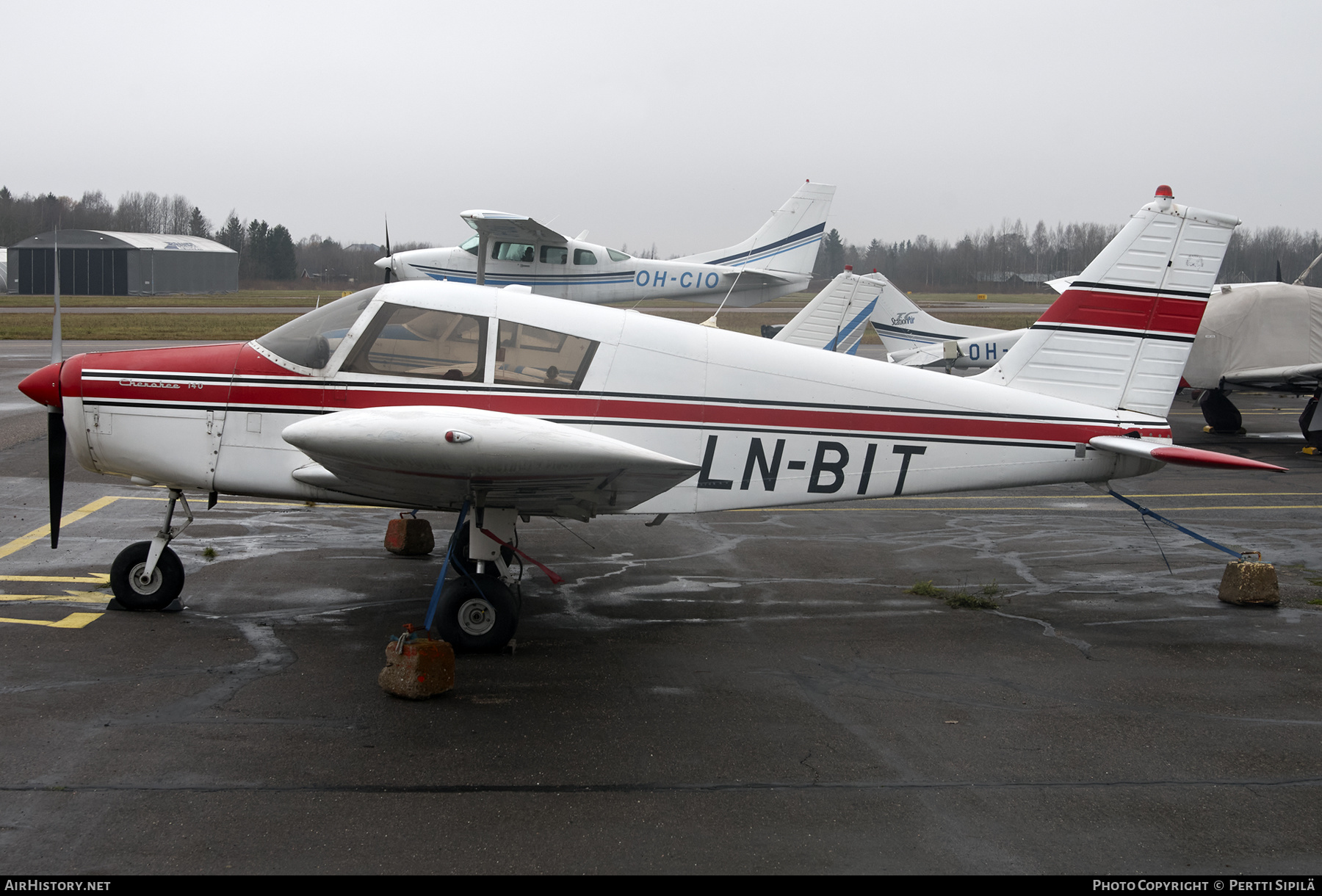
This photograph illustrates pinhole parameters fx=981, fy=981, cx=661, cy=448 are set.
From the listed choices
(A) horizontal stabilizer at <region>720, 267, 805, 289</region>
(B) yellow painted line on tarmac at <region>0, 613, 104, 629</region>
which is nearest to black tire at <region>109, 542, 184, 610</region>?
(B) yellow painted line on tarmac at <region>0, 613, 104, 629</region>

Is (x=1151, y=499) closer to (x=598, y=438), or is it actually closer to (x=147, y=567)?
(x=598, y=438)

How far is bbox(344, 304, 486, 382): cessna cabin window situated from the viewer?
21.7 ft

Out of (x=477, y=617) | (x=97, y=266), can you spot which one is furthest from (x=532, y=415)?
(x=97, y=266)

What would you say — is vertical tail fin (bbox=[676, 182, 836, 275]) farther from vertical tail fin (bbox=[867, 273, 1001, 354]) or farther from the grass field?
the grass field

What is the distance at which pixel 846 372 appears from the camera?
718 centimetres

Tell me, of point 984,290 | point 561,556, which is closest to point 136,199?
point 984,290

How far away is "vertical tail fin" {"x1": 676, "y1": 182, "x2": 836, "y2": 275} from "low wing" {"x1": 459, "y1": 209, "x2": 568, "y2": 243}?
19.9 ft

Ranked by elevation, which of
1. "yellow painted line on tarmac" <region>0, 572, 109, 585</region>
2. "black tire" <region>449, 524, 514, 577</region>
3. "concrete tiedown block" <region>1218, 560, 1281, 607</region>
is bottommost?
"yellow painted line on tarmac" <region>0, 572, 109, 585</region>

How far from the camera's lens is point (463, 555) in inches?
295

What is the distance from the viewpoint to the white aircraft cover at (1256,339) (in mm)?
17016

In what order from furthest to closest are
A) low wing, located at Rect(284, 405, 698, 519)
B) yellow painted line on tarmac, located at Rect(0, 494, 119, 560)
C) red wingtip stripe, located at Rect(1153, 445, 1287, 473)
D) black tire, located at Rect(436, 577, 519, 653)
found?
yellow painted line on tarmac, located at Rect(0, 494, 119, 560), red wingtip stripe, located at Rect(1153, 445, 1287, 473), black tire, located at Rect(436, 577, 519, 653), low wing, located at Rect(284, 405, 698, 519)

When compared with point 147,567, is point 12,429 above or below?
below

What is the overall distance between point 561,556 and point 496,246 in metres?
14.6
